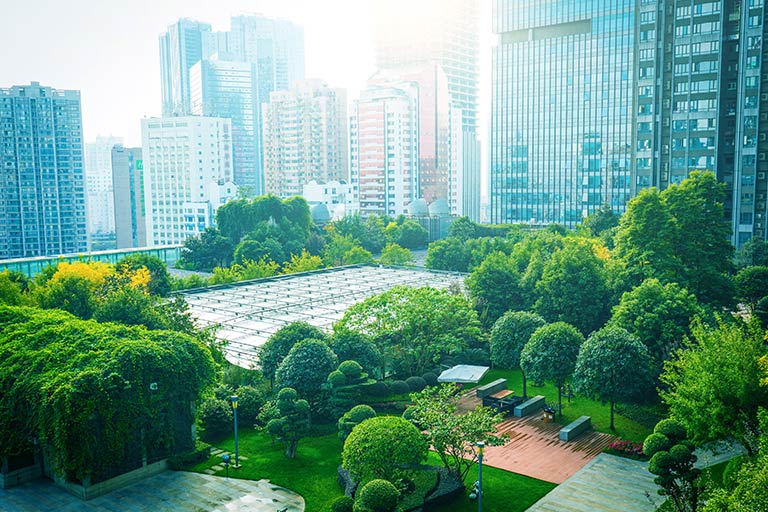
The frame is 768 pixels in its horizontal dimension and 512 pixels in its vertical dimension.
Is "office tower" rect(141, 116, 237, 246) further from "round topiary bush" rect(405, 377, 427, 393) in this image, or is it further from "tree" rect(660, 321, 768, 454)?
"tree" rect(660, 321, 768, 454)

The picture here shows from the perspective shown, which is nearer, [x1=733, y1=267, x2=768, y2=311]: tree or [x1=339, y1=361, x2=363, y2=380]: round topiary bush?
[x1=339, y1=361, x2=363, y2=380]: round topiary bush

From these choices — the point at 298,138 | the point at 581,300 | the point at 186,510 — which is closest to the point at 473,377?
the point at 581,300

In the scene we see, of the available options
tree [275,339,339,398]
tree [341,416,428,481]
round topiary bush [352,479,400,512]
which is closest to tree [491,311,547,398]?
tree [275,339,339,398]

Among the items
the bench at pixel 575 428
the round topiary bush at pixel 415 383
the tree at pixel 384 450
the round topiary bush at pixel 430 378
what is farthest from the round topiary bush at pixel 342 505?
the round topiary bush at pixel 430 378

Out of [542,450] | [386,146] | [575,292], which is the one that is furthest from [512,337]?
[386,146]

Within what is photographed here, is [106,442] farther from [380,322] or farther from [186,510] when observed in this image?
[380,322]

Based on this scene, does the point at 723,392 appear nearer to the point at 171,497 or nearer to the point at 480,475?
the point at 480,475

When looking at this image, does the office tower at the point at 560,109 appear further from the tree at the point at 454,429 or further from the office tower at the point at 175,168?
the tree at the point at 454,429
